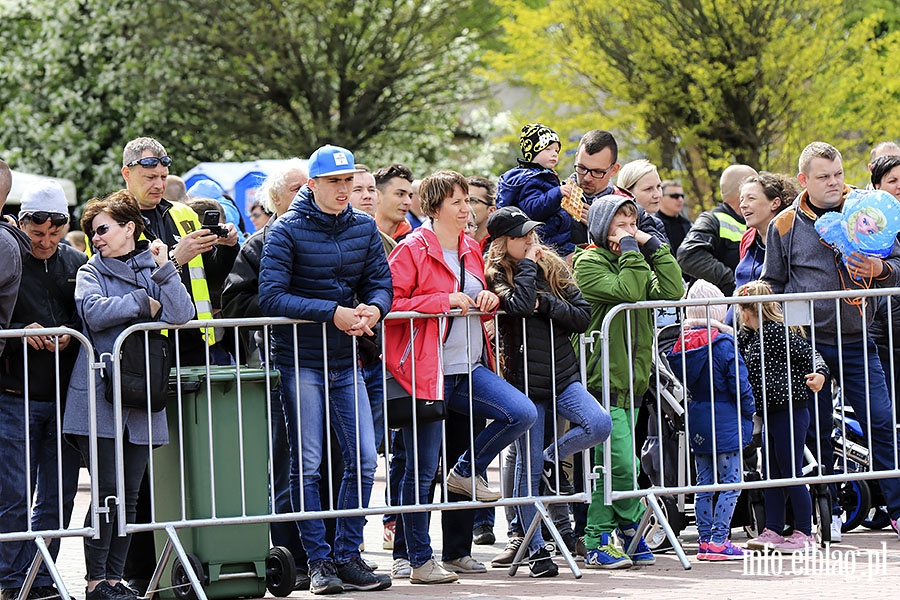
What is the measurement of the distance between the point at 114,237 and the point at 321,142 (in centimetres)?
1776

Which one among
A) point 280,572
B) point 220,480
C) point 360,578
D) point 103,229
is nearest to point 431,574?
point 360,578

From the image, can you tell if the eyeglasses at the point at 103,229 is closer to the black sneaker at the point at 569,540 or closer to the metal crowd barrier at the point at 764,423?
the metal crowd barrier at the point at 764,423

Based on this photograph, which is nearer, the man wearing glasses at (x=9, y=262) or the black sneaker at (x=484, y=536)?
the man wearing glasses at (x=9, y=262)

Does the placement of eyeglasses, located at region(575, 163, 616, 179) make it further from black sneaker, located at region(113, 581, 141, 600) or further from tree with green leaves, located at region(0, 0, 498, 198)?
tree with green leaves, located at region(0, 0, 498, 198)

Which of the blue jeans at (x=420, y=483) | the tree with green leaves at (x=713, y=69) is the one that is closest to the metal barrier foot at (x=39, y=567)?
the blue jeans at (x=420, y=483)

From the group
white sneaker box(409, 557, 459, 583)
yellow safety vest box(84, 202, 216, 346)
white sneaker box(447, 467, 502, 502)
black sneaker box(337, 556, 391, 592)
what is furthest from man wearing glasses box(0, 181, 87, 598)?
white sneaker box(447, 467, 502, 502)

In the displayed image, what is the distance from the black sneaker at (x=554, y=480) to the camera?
27.3ft

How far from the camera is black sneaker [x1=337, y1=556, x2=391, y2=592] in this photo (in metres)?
7.55

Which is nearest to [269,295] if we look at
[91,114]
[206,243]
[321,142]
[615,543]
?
[206,243]

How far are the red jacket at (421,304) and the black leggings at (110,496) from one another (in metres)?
1.41

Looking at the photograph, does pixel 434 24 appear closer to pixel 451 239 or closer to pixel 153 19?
pixel 153 19

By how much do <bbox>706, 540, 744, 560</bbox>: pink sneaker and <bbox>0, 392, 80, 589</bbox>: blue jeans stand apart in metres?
3.54

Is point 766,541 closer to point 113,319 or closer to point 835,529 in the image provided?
point 835,529

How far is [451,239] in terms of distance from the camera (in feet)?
26.4
